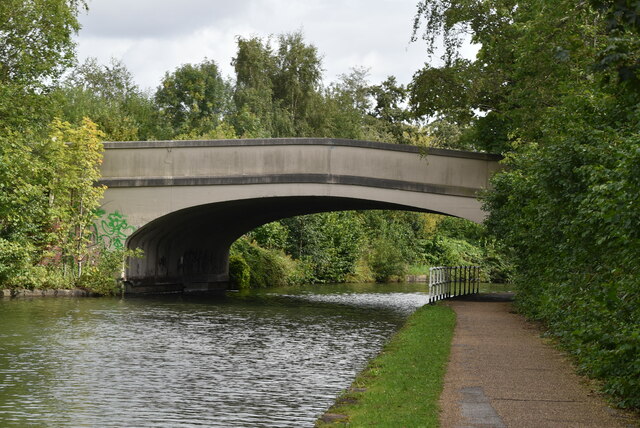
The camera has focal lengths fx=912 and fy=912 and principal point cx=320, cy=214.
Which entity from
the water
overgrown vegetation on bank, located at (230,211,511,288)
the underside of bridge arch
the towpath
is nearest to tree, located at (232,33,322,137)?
overgrown vegetation on bank, located at (230,211,511,288)

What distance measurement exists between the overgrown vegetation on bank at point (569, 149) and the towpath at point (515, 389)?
303mm

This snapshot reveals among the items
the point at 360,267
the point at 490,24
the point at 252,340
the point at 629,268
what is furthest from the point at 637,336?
the point at 360,267

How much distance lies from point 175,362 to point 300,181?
1503 centimetres

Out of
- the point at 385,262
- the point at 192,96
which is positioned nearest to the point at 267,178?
the point at 385,262

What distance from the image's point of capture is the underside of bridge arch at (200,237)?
29547mm

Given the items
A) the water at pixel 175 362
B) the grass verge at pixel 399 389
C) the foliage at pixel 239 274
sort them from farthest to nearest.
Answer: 1. the foliage at pixel 239 274
2. the water at pixel 175 362
3. the grass verge at pixel 399 389

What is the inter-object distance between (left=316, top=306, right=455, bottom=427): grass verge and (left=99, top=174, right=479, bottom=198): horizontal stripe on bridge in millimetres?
12223

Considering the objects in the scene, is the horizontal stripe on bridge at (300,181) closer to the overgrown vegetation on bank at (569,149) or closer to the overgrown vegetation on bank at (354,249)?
the overgrown vegetation on bank at (569,149)

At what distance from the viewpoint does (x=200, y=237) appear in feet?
117

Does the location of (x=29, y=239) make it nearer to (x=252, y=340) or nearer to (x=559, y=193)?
(x=252, y=340)

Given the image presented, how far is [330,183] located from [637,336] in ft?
68.3

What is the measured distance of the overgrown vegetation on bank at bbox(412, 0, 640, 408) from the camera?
23.3 ft

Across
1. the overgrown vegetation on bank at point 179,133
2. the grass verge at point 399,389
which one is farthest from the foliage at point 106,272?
the grass verge at point 399,389

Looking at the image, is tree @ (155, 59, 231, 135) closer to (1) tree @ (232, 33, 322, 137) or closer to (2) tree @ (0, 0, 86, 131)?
(1) tree @ (232, 33, 322, 137)
